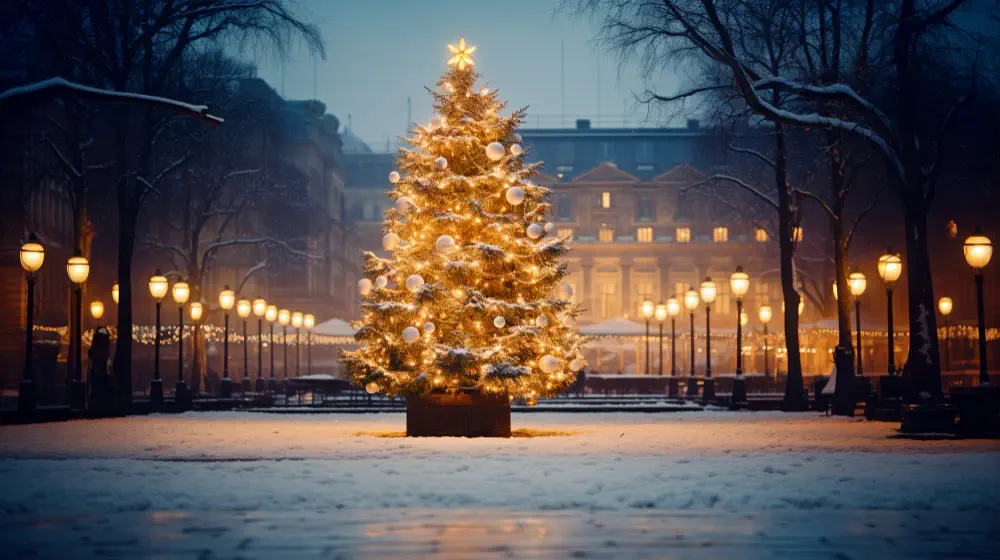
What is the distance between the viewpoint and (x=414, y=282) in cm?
1988

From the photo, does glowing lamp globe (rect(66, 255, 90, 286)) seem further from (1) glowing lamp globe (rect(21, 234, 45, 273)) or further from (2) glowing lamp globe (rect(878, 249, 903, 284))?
(2) glowing lamp globe (rect(878, 249, 903, 284))

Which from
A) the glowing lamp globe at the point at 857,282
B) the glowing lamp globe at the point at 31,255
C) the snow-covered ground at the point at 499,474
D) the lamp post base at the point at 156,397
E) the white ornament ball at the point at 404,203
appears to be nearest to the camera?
the snow-covered ground at the point at 499,474

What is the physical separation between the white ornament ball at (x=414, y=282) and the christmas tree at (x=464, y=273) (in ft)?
0.07

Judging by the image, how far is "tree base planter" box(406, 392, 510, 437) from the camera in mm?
20562

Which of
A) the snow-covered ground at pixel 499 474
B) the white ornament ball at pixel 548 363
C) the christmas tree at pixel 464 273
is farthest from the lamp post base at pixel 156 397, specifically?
the white ornament ball at pixel 548 363

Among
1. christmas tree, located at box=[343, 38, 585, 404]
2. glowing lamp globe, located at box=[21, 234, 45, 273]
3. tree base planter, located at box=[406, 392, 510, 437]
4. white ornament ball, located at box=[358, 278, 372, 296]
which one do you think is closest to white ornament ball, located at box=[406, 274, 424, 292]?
christmas tree, located at box=[343, 38, 585, 404]

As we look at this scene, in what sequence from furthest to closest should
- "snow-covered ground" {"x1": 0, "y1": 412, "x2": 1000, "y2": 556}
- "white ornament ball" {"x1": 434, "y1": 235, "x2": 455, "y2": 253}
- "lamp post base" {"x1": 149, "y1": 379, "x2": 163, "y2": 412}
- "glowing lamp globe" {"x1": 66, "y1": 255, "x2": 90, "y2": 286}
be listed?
"lamp post base" {"x1": 149, "y1": 379, "x2": 163, "y2": 412}, "glowing lamp globe" {"x1": 66, "y1": 255, "x2": 90, "y2": 286}, "white ornament ball" {"x1": 434, "y1": 235, "x2": 455, "y2": 253}, "snow-covered ground" {"x1": 0, "y1": 412, "x2": 1000, "y2": 556}

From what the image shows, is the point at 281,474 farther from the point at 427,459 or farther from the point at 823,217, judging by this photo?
the point at 823,217

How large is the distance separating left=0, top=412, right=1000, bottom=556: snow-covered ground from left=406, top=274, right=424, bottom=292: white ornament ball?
2339 millimetres

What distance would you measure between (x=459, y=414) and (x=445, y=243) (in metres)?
2.89

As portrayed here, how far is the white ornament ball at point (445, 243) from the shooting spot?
774 inches

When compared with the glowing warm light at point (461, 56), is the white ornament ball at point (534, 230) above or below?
below

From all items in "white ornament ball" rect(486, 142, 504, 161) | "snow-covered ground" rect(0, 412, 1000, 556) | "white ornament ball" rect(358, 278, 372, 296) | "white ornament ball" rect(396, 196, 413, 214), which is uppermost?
"white ornament ball" rect(486, 142, 504, 161)

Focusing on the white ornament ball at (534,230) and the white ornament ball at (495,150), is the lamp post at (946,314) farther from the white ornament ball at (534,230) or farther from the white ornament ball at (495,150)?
the white ornament ball at (495,150)
